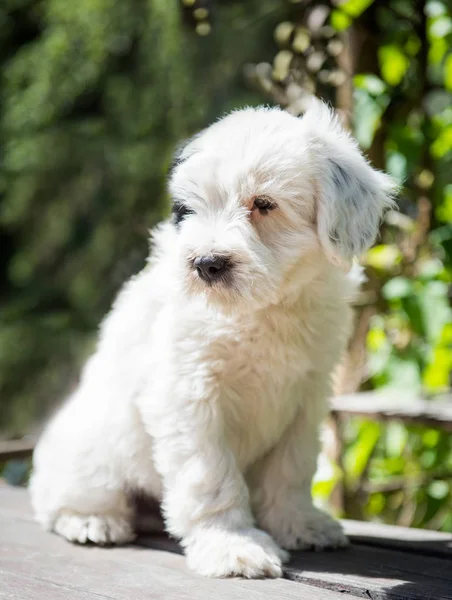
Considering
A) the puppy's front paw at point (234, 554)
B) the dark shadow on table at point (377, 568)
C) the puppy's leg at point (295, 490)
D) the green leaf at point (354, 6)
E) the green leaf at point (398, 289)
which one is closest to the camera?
the dark shadow on table at point (377, 568)

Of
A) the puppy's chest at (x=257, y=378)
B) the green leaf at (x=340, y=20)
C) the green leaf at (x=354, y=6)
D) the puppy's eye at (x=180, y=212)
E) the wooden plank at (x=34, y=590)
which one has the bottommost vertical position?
the wooden plank at (x=34, y=590)

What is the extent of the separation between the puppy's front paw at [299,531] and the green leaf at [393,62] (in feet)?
9.02

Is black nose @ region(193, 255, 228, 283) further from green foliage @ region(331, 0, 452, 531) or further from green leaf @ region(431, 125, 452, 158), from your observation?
green leaf @ region(431, 125, 452, 158)

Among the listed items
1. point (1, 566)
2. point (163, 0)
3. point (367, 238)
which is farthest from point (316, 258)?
point (163, 0)

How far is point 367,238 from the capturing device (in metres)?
2.76

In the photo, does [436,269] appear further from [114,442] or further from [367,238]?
[114,442]

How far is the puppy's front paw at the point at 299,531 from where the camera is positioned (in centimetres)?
307

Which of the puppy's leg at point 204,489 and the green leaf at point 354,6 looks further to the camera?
the green leaf at point 354,6

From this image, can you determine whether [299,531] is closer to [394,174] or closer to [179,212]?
[179,212]

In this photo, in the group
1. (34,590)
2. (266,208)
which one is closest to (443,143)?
(266,208)

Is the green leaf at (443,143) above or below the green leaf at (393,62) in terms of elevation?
below

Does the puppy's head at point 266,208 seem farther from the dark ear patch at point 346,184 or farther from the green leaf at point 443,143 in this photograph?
the green leaf at point 443,143

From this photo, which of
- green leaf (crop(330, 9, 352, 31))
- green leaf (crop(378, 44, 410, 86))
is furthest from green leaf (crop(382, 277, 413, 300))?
green leaf (crop(330, 9, 352, 31))

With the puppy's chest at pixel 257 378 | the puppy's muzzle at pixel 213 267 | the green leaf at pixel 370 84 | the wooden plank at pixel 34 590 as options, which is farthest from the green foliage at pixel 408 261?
the wooden plank at pixel 34 590
